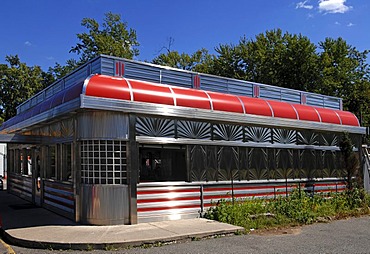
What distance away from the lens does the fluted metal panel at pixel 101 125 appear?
9.70 metres

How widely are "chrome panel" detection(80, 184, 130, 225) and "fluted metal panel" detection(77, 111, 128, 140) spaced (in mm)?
1305

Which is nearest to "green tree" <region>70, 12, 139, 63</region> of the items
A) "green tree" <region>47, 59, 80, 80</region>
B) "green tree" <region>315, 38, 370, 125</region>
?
"green tree" <region>47, 59, 80, 80</region>

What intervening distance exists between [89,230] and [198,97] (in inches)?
197

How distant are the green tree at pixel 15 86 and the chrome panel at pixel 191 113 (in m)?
34.6

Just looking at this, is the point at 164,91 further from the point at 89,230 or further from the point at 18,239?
the point at 18,239

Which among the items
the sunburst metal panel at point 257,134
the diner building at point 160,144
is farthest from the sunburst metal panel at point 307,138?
the sunburst metal panel at point 257,134

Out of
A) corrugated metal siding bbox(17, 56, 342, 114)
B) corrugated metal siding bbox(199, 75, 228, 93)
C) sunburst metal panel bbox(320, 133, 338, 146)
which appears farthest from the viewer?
sunburst metal panel bbox(320, 133, 338, 146)

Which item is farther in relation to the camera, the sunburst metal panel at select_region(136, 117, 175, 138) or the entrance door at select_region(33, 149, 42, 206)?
the entrance door at select_region(33, 149, 42, 206)

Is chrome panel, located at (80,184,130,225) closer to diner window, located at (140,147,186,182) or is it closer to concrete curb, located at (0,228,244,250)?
diner window, located at (140,147,186,182)

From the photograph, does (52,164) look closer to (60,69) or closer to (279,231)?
(279,231)

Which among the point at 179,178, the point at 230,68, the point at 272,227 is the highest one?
the point at 230,68

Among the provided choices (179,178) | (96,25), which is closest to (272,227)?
(179,178)

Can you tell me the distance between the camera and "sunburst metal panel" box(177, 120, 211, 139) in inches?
434

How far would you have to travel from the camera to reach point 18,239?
809 cm
